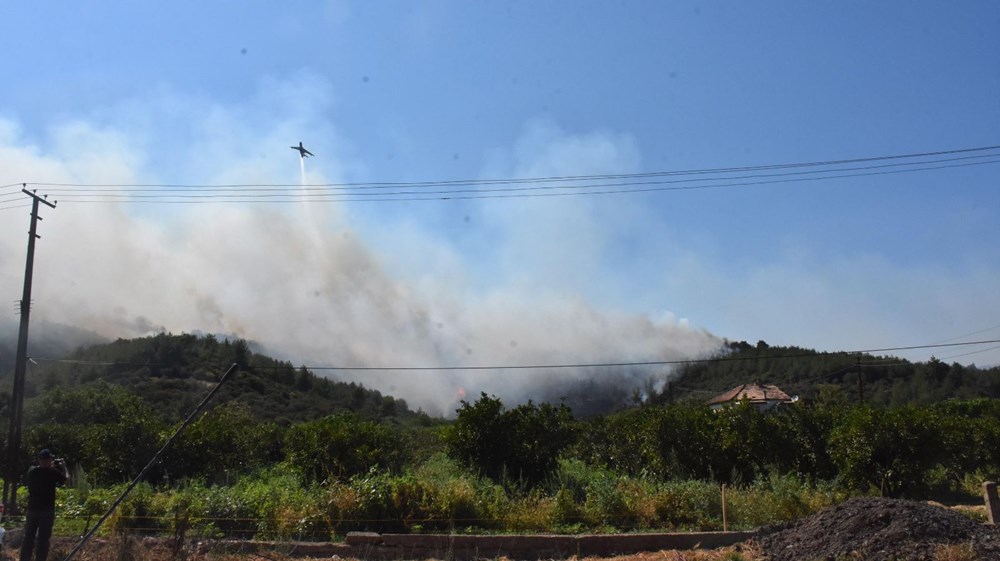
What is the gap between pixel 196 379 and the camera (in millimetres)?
63406

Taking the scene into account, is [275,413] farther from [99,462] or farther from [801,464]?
[801,464]

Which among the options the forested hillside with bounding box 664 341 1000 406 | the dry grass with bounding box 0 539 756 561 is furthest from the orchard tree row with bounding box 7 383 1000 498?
the forested hillside with bounding box 664 341 1000 406

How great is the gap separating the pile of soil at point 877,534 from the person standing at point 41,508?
10.8 m

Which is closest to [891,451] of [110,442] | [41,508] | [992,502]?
[992,502]

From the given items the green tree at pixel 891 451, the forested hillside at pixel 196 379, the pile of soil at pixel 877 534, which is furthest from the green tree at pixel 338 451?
the forested hillside at pixel 196 379

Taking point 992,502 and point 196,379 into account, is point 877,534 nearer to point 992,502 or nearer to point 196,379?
point 992,502

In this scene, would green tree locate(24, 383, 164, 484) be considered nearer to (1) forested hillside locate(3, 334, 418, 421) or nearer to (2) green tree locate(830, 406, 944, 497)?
(2) green tree locate(830, 406, 944, 497)

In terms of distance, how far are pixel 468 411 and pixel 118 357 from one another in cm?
6154

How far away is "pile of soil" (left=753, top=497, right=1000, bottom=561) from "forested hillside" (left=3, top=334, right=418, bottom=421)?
45.4 metres

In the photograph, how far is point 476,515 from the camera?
14.1m

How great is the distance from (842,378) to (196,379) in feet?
195

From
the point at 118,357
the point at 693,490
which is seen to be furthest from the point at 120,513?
the point at 118,357

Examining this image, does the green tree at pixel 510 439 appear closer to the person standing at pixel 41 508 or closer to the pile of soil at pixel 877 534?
the pile of soil at pixel 877 534

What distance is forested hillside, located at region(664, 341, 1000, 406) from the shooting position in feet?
217
